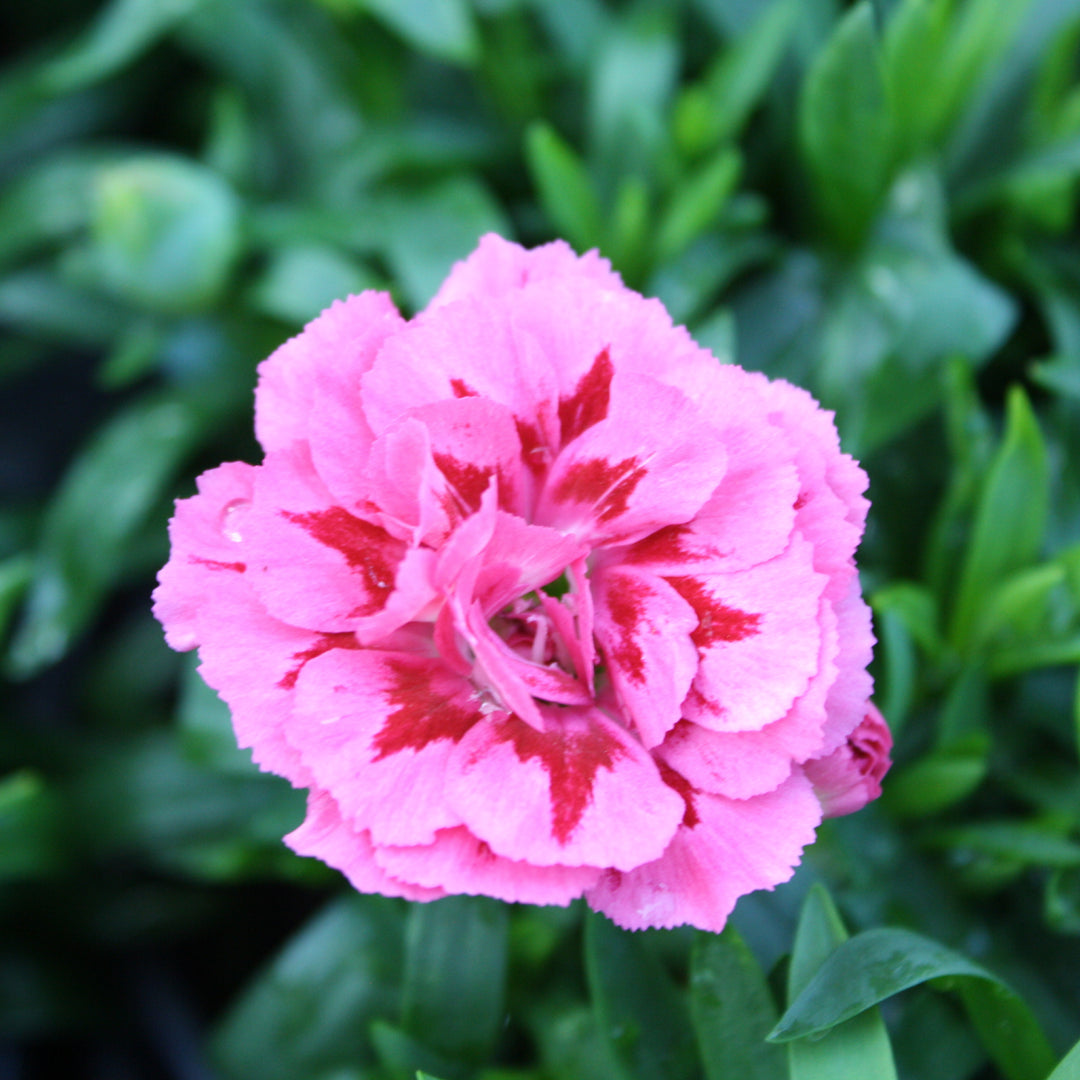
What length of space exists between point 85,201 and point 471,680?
1.09m

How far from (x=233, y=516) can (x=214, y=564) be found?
28 mm

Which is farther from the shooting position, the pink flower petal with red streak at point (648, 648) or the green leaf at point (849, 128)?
the green leaf at point (849, 128)

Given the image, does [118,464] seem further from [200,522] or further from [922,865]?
[922,865]

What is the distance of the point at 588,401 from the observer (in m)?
0.61

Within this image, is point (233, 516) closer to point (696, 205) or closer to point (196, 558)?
point (196, 558)

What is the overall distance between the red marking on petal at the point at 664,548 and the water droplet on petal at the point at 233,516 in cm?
22

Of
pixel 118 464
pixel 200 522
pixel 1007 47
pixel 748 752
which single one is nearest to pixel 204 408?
pixel 118 464

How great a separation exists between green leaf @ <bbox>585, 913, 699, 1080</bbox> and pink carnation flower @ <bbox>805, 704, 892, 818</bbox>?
19 cm

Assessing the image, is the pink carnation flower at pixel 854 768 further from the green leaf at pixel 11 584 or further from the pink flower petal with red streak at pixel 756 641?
the green leaf at pixel 11 584

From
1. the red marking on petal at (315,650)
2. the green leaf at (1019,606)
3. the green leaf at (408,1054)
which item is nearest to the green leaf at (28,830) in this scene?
the green leaf at (408,1054)

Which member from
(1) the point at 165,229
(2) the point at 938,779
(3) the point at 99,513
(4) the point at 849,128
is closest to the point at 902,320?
(4) the point at 849,128

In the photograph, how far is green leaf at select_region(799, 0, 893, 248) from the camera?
38.4 inches

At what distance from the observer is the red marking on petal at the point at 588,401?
598 millimetres

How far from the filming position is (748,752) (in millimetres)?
541
